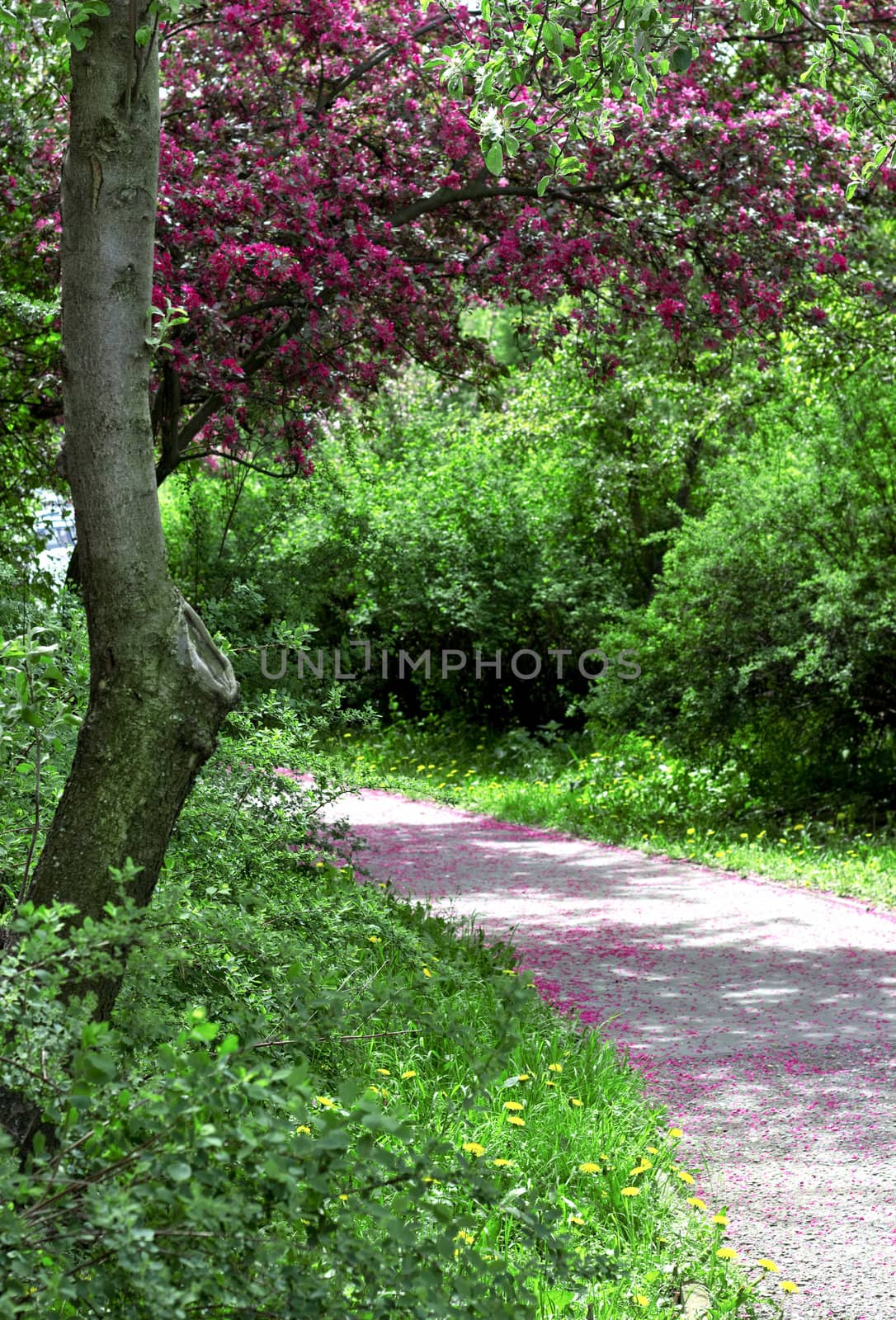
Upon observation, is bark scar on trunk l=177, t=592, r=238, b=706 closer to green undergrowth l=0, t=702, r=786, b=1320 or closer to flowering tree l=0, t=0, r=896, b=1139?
green undergrowth l=0, t=702, r=786, b=1320

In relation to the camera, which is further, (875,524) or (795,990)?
(875,524)

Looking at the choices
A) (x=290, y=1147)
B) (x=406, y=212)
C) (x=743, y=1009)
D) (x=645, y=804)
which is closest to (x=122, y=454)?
(x=290, y=1147)

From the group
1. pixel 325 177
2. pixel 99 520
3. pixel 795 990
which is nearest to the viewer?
pixel 99 520

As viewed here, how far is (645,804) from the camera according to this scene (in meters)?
11.1

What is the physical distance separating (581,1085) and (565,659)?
10.4 metres

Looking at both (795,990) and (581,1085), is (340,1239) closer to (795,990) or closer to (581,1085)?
(581,1085)

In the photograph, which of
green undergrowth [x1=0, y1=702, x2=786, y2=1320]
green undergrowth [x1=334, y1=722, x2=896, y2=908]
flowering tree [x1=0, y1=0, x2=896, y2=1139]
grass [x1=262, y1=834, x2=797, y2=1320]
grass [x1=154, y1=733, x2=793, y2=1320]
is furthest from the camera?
green undergrowth [x1=334, y1=722, x2=896, y2=908]

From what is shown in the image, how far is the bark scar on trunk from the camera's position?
288 cm

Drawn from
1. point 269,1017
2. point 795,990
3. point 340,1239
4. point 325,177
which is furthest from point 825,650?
point 340,1239

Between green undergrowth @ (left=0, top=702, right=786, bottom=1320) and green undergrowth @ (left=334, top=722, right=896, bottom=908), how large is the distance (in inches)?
99.3

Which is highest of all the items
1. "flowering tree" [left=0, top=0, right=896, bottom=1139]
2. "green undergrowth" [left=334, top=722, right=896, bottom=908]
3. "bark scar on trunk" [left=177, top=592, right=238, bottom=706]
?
"flowering tree" [left=0, top=0, right=896, bottom=1139]

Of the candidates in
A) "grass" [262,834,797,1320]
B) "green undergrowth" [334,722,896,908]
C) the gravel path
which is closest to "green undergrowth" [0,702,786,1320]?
"grass" [262,834,797,1320]

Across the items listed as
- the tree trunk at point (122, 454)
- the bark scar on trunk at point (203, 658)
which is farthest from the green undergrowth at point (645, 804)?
the tree trunk at point (122, 454)

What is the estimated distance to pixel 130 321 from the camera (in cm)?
292
